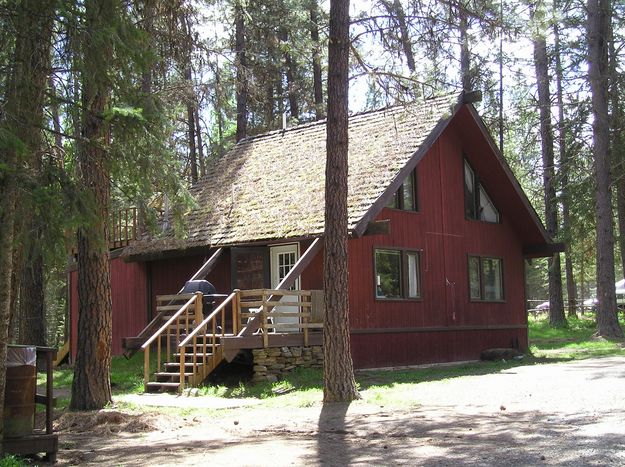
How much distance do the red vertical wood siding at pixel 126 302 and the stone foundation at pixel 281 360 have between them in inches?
268

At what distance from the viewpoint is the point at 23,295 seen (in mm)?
22922

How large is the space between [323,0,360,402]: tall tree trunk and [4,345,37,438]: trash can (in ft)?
15.8

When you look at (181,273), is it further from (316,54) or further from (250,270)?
(316,54)

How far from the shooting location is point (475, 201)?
22234 mm

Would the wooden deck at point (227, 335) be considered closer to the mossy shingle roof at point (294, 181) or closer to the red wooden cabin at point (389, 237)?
the red wooden cabin at point (389, 237)

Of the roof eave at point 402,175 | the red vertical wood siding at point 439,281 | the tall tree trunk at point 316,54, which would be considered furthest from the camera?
the red vertical wood siding at point 439,281

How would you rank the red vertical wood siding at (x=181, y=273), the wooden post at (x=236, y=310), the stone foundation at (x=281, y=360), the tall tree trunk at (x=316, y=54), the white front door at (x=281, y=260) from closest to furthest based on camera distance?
the tall tree trunk at (x=316, y=54)
the stone foundation at (x=281, y=360)
the wooden post at (x=236, y=310)
the white front door at (x=281, y=260)
the red vertical wood siding at (x=181, y=273)

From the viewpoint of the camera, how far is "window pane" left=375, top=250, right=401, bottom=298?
18672 mm

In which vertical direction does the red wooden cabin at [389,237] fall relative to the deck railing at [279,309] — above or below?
above

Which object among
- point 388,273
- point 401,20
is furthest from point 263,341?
point 401,20

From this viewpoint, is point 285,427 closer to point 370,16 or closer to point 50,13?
point 50,13

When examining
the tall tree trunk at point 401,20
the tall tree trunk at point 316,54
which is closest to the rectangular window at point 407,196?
the tall tree trunk at point 316,54

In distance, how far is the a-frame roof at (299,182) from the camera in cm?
1762

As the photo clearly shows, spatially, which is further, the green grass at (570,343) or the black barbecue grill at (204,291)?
the green grass at (570,343)
